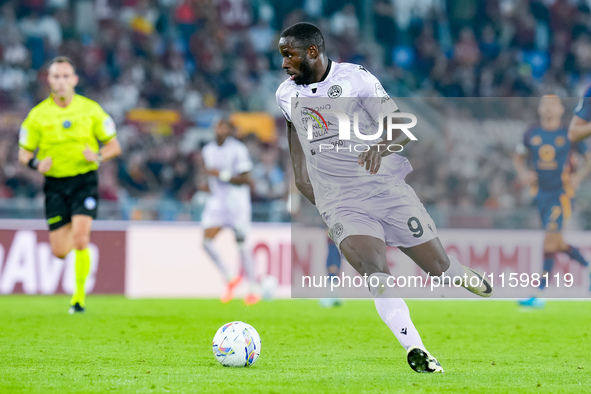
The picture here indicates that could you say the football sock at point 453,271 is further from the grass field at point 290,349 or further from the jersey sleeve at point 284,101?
the jersey sleeve at point 284,101

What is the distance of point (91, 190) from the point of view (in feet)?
34.1

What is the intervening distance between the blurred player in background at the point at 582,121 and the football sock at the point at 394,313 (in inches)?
176

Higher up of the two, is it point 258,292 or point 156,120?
point 156,120

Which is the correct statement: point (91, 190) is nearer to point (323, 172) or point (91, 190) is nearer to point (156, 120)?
point (323, 172)

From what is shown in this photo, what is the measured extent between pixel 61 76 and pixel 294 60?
487 centimetres

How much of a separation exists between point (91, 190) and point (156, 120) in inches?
333

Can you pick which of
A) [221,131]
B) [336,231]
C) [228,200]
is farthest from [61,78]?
[336,231]

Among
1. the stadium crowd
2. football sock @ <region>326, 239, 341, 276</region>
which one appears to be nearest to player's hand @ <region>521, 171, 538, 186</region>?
football sock @ <region>326, 239, 341, 276</region>

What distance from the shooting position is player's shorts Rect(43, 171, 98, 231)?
33.9 ft

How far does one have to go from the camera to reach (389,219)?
6.27m

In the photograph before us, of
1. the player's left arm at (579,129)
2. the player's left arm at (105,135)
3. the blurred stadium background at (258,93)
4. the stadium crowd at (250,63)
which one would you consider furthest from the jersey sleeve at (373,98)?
the stadium crowd at (250,63)

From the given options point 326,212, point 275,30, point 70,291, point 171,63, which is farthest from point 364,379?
point 275,30

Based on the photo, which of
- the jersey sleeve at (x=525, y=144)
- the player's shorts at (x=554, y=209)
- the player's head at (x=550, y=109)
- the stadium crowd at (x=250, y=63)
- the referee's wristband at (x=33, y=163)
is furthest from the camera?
the stadium crowd at (x=250, y=63)

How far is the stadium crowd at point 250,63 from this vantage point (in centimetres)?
1709
